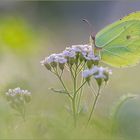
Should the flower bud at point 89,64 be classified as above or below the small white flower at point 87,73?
above

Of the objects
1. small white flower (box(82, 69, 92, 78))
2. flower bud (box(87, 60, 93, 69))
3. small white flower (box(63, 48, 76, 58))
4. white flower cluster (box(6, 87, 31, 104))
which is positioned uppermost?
small white flower (box(63, 48, 76, 58))

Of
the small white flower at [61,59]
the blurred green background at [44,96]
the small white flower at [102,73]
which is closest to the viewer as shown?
the blurred green background at [44,96]

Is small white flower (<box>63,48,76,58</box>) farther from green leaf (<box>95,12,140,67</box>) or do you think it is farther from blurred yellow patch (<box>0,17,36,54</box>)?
blurred yellow patch (<box>0,17,36,54</box>)

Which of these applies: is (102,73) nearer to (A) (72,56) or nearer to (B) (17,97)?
(A) (72,56)

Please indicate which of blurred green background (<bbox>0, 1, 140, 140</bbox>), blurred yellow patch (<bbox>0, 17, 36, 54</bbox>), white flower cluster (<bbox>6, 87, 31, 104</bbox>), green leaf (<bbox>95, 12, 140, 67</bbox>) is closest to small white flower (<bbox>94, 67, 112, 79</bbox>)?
blurred green background (<bbox>0, 1, 140, 140</bbox>)

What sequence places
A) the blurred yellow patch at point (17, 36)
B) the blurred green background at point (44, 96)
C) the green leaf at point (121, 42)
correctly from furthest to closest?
the blurred yellow patch at point (17, 36), the green leaf at point (121, 42), the blurred green background at point (44, 96)

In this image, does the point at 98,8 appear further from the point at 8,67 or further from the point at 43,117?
the point at 43,117

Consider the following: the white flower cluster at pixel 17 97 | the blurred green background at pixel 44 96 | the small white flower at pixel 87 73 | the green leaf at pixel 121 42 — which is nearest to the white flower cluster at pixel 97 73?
the small white flower at pixel 87 73

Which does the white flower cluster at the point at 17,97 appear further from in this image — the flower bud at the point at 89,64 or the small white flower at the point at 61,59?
the flower bud at the point at 89,64
